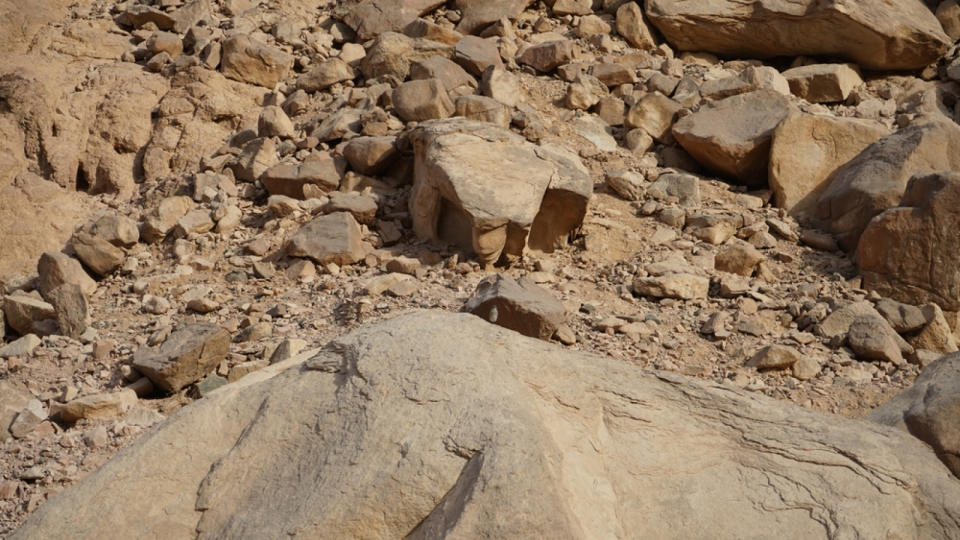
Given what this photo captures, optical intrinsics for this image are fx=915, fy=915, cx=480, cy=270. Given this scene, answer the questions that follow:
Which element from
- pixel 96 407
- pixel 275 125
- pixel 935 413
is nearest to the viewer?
pixel 935 413

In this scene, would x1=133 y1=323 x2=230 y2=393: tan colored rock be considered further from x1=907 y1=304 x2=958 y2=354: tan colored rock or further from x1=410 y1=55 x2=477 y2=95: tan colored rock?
x1=907 y1=304 x2=958 y2=354: tan colored rock

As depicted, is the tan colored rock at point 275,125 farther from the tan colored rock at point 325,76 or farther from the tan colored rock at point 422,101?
the tan colored rock at point 422,101

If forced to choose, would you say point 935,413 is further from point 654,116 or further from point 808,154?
point 654,116

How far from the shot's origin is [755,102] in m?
5.87

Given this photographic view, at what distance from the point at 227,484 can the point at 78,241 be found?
10.4 feet

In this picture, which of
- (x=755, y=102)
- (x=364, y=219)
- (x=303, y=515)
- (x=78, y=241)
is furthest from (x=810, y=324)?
(x=78, y=241)

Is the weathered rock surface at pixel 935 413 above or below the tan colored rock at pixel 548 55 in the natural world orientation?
above

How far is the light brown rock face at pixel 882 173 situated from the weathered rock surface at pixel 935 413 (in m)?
2.33

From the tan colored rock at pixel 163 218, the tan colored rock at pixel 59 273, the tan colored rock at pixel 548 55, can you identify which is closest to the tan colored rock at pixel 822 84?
the tan colored rock at pixel 548 55

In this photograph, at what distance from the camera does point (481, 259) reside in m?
4.70

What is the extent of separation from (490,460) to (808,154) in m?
4.18

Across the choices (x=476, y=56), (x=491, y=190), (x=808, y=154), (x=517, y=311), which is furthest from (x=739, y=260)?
(x=476, y=56)

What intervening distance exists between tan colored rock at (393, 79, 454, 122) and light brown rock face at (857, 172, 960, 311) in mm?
2550

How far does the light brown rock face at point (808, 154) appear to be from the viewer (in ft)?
18.0
